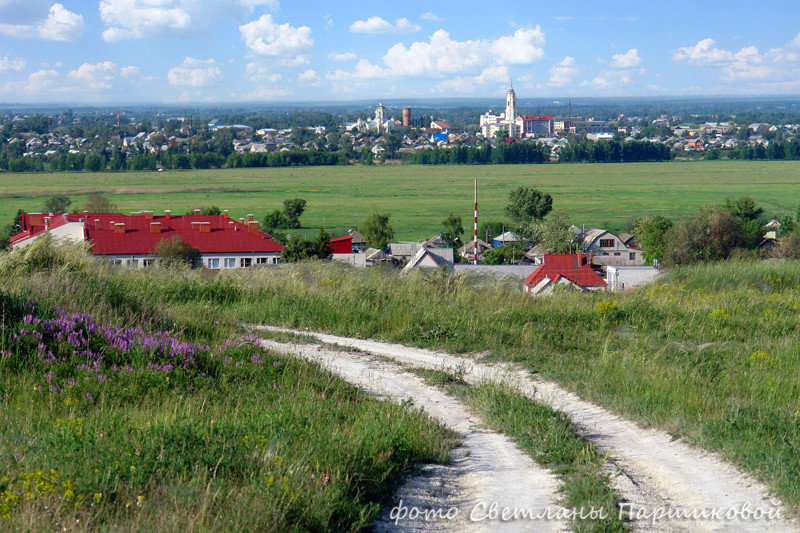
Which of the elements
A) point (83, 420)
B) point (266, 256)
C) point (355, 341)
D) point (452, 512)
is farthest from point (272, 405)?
point (266, 256)

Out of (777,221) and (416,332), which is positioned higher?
(416,332)

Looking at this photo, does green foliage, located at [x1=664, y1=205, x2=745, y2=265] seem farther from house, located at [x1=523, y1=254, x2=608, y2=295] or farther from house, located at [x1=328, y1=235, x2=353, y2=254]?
house, located at [x1=328, y1=235, x2=353, y2=254]

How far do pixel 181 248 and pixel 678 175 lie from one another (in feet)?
320

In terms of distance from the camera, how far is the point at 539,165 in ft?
471

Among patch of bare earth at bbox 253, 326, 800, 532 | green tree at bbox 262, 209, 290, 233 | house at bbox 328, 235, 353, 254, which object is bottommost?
green tree at bbox 262, 209, 290, 233

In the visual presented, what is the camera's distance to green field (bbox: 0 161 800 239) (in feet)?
231

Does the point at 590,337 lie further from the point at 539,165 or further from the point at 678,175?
the point at 539,165

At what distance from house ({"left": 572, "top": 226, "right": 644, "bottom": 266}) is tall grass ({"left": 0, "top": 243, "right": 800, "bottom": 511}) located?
3788 cm

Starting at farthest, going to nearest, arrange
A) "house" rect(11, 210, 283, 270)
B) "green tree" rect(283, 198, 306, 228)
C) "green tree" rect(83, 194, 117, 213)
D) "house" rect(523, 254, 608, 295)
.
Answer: "green tree" rect(283, 198, 306, 228)
"green tree" rect(83, 194, 117, 213)
"house" rect(11, 210, 283, 270)
"house" rect(523, 254, 608, 295)

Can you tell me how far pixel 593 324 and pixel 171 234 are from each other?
29.6 m

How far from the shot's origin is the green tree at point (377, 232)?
51.9 metres

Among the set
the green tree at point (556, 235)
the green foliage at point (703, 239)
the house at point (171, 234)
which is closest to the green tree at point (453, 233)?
the green tree at point (556, 235)

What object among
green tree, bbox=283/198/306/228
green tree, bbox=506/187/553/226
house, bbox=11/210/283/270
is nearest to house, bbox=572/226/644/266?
green tree, bbox=506/187/553/226

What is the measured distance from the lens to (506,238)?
2128 inches
